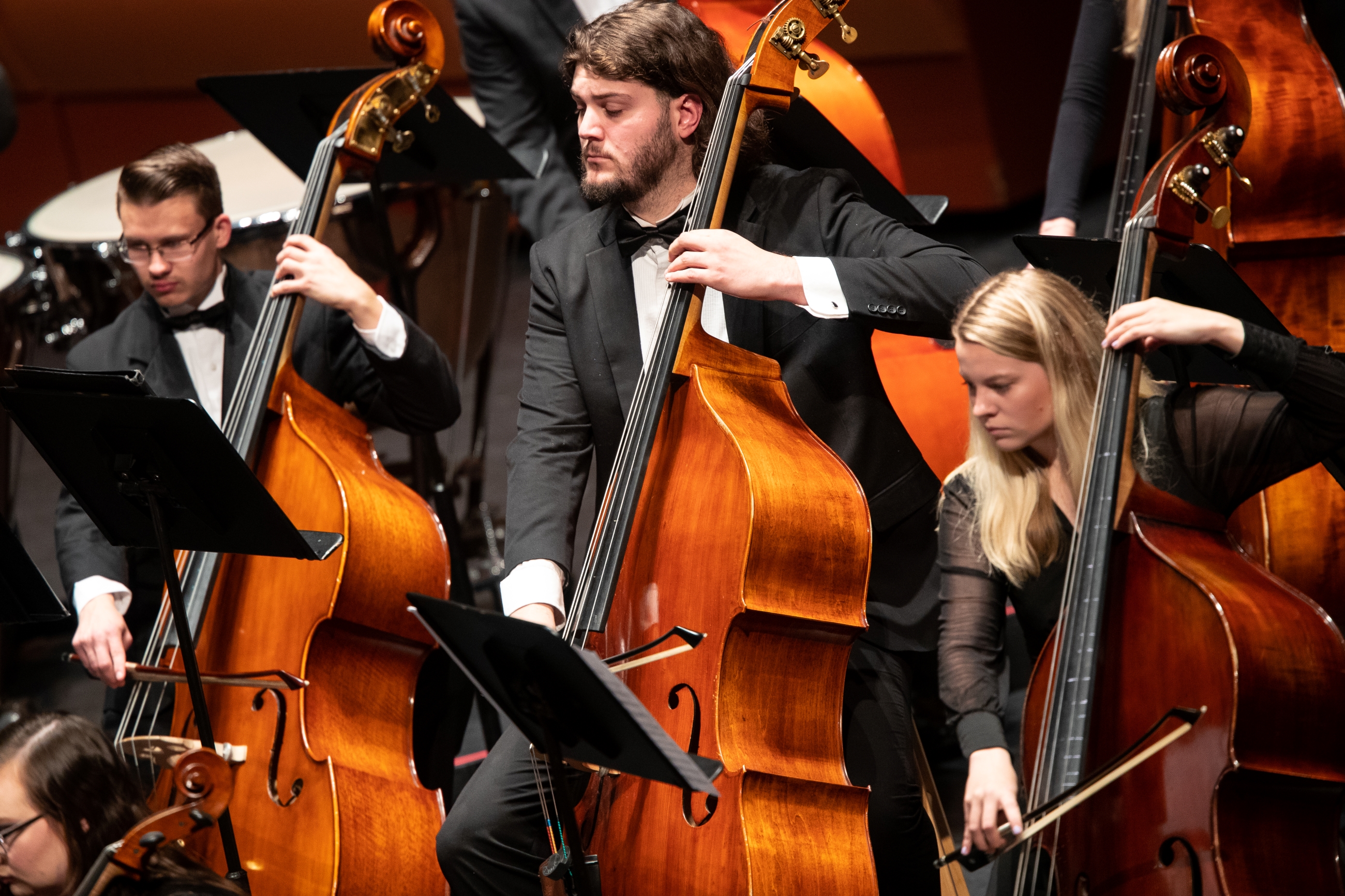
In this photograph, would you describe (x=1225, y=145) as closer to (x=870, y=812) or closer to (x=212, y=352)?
(x=870, y=812)

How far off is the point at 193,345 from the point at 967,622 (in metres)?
1.86

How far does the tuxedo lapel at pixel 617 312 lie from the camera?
2371 millimetres

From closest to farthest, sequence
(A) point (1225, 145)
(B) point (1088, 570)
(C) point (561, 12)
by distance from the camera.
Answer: (B) point (1088, 570) → (A) point (1225, 145) → (C) point (561, 12)

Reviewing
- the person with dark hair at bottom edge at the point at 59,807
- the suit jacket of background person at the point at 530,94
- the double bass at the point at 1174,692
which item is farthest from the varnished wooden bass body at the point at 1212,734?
the suit jacket of background person at the point at 530,94

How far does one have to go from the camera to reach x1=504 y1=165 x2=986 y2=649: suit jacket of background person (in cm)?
228

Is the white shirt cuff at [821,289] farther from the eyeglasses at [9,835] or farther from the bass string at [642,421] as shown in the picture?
the eyeglasses at [9,835]

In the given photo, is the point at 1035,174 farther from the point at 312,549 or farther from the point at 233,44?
the point at 312,549

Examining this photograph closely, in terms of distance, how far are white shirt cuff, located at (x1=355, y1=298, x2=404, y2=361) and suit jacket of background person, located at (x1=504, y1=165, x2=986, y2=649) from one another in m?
0.50

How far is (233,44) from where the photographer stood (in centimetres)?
630

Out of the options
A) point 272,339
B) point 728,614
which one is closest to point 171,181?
point 272,339

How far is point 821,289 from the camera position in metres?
2.15

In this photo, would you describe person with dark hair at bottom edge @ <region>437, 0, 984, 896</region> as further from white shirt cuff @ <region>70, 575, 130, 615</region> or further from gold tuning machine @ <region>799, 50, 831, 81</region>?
white shirt cuff @ <region>70, 575, 130, 615</region>

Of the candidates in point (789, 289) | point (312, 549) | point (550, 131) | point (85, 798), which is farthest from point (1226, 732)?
point (550, 131)

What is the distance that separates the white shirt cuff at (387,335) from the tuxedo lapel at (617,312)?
1.99 ft
